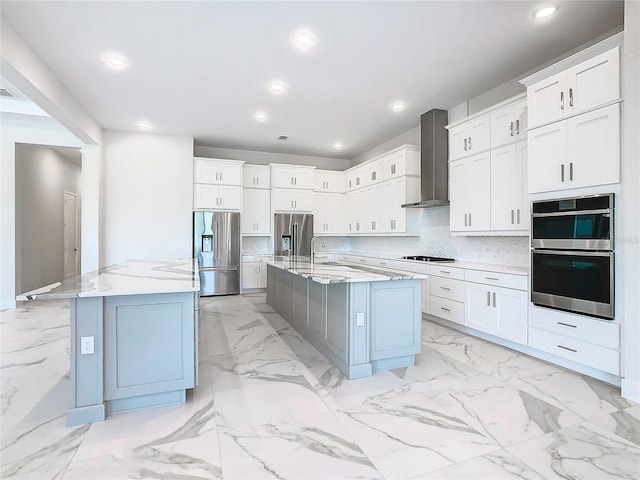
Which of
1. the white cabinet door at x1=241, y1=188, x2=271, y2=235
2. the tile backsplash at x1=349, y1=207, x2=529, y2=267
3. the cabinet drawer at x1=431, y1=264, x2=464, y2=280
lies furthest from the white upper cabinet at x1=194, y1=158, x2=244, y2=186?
the cabinet drawer at x1=431, y1=264, x2=464, y2=280

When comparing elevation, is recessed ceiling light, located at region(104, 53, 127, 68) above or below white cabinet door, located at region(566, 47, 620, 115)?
above

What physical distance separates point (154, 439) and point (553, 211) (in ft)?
11.3

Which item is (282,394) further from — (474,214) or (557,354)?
(474,214)

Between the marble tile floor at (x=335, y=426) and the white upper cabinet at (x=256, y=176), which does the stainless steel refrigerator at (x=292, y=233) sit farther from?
the marble tile floor at (x=335, y=426)

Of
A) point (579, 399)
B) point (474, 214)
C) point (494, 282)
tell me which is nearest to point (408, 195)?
point (474, 214)

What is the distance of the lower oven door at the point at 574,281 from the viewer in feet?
8.25

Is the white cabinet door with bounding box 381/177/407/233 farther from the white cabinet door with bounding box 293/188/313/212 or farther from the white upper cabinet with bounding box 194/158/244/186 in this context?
the white upper cabinet with bounding box 194/158/244/186

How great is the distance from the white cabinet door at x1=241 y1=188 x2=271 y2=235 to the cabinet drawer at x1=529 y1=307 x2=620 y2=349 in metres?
5.01

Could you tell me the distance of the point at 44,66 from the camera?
11.4ft

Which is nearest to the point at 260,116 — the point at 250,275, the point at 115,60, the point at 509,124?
the point at 115,60

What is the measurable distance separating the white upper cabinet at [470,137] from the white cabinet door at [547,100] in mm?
799

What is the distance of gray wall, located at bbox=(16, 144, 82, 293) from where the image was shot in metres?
5.47

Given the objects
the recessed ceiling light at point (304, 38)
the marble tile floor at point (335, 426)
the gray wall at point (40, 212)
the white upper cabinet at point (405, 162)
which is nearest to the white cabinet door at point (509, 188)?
the marble tile floor at point (335, 426)

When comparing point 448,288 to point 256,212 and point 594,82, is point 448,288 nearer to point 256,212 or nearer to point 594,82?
point 594,82
